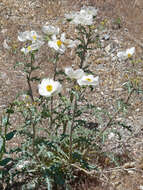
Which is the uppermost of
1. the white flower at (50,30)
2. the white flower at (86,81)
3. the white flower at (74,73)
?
the white flower at (50,30)

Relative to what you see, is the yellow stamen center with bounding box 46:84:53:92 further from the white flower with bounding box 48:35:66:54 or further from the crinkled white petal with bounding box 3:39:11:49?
the crinkled white petal with bounding box 3:39:11:49

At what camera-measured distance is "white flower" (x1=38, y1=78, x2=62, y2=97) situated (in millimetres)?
2008

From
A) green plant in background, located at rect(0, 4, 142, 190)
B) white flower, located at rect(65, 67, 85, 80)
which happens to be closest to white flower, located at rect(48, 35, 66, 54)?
green plant in background, located at rect(0, 4, 142, 190)

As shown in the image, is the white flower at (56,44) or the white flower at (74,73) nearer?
the white flower at (74,73)

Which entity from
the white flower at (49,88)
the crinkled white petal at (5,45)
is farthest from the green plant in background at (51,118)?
the crinkled white petal at (5,45)

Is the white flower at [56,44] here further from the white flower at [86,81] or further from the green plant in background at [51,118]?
the white flower at [86,81]

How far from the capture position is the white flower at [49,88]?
201 centimetres

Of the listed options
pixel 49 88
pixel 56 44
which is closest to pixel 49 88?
pixel 49 88

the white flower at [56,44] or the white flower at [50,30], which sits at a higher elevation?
the white flower at [50,30]

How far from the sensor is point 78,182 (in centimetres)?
284

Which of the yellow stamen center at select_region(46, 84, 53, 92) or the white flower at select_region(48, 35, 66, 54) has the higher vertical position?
the white flower at select_region(48, 35, 66, 54)

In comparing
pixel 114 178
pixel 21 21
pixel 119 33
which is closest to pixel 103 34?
pixel 119 33

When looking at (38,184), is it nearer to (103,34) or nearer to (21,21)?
(103,34)

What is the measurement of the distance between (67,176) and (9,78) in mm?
2571
